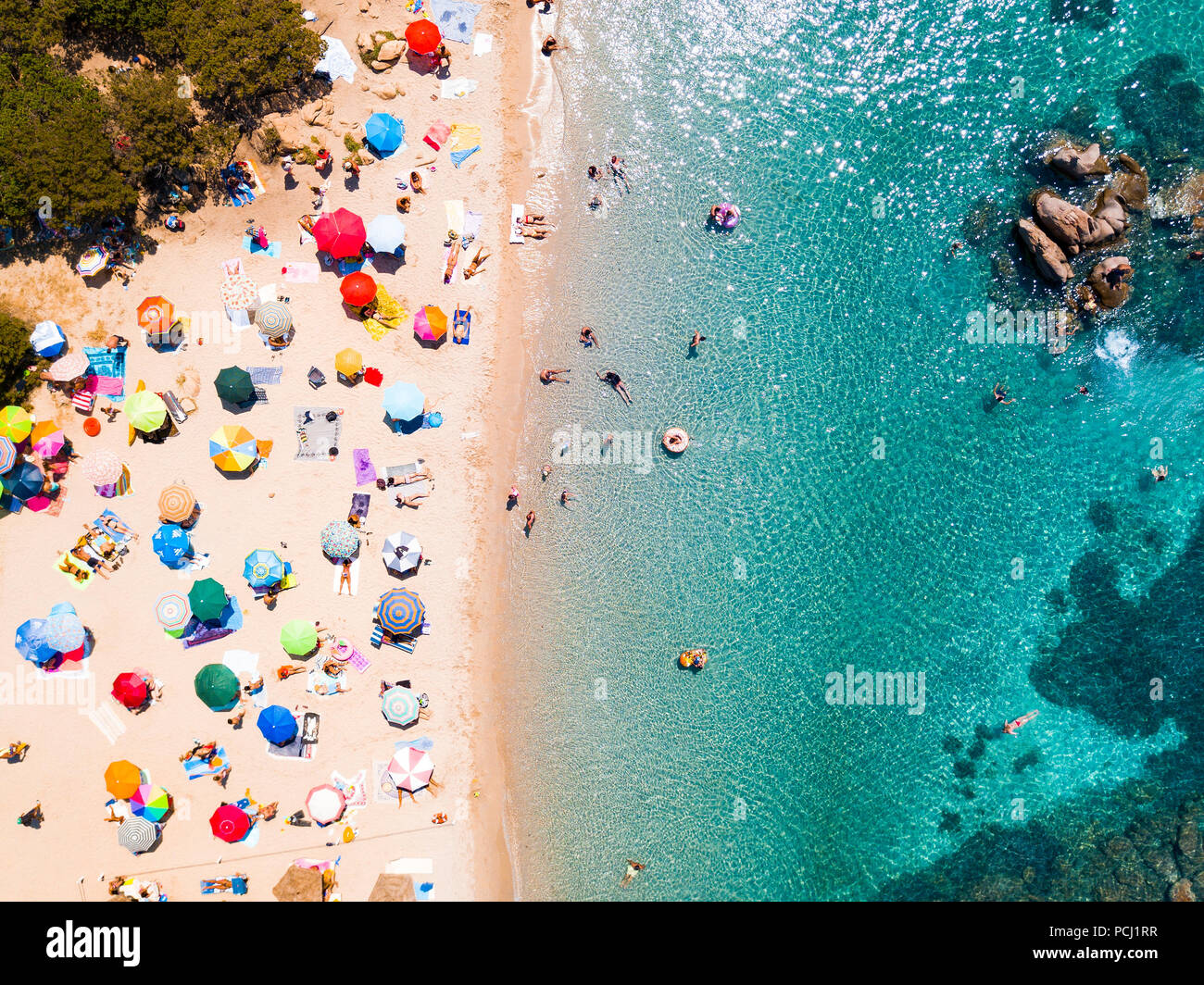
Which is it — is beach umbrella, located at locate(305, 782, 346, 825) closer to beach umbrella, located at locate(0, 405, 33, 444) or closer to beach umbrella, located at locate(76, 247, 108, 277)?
beach umbrella, located at locate(0, 405, 33, 444)

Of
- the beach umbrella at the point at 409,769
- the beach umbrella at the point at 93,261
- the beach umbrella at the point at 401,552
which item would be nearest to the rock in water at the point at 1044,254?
the beach umbrella at the point at 401,552

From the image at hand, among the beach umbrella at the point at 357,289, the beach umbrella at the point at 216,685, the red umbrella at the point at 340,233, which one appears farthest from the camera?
the beach umbrella at the point at 357,289

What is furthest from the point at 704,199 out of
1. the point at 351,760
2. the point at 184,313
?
the point at 351,760

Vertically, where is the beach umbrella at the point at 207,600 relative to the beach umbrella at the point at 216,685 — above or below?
above

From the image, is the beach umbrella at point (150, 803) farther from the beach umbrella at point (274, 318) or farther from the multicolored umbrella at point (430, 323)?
the multicolored umbrella at point (430, 323)

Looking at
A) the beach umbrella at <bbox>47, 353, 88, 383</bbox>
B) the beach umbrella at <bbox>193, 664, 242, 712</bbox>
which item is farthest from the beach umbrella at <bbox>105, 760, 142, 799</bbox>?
the beach umbrella at <bbox>47, 353, 88, 383</bbox>

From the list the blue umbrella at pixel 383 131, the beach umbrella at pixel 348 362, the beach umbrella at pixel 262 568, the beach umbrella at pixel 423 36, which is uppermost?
the beach umbrella at pixel 423 36

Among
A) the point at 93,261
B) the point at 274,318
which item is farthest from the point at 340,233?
the point at 93,261

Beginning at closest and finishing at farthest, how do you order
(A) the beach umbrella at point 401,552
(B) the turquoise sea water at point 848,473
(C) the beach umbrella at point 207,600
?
(C) the beach umbrella at point 207,600 → (A) the beach umbrella at point 401,552 → (B) the turquoise sea water at point 848,473

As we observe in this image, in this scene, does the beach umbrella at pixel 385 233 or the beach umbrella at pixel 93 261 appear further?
A: the beach umbrella at pixel 93 261
